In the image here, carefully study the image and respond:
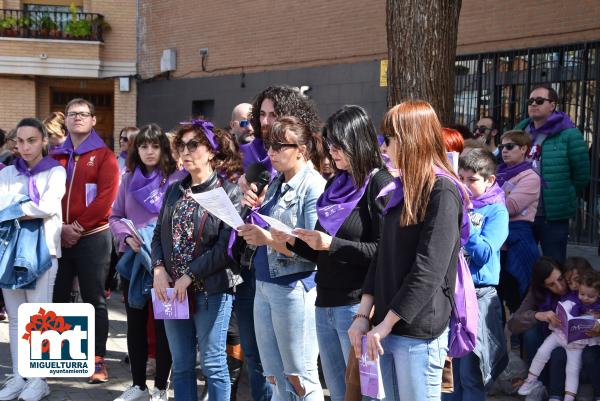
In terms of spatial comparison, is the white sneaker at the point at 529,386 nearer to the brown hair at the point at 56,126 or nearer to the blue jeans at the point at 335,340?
the blue jeans at the point at 335,340

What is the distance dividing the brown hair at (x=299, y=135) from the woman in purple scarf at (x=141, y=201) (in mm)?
1533

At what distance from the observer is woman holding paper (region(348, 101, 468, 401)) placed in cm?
336

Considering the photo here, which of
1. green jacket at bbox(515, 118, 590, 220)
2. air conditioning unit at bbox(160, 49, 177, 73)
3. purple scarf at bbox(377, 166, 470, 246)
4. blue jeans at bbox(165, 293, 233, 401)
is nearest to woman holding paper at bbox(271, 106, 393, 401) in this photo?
purple scarf at bbox(377, 166, 470, 246)

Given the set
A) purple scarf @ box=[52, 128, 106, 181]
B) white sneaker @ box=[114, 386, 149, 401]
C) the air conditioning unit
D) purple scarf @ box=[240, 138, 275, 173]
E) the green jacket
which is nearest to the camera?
purple scarf @ box=[240, 138, 275, 173]

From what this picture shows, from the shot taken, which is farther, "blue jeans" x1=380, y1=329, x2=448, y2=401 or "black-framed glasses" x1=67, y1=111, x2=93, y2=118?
"black-framed glasses" x1=67, y1=111, x2=93, y2=118

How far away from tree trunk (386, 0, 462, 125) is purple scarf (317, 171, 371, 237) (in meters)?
2.71

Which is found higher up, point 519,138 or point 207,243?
point 519,138

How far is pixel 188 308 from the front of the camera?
4793mm

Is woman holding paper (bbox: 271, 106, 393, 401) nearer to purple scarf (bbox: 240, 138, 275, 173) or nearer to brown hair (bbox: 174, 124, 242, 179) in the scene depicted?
brown hair (bbox: 174, 124, 242, 179)

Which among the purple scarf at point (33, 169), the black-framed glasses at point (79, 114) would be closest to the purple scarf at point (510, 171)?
the black-framed glasses at point (79, 114)

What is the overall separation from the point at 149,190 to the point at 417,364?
3.02m

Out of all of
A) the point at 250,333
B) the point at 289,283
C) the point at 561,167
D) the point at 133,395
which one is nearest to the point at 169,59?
the point at 561,167

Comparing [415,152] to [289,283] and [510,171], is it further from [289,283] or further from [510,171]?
[510,171]

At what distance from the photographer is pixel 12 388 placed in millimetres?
6062
